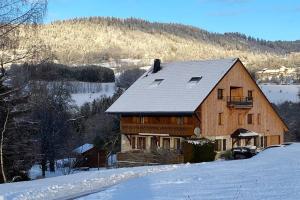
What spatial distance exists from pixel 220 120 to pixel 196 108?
4.82m

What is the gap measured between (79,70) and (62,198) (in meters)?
152

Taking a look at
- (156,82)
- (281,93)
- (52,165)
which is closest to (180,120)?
(156,82)

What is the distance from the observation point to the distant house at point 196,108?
156 ft

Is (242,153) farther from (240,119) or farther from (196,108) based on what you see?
(240,119)

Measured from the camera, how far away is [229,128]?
50.9m

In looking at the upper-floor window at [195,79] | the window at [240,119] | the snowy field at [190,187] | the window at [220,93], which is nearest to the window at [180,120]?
the upper-floor window at [195,79]

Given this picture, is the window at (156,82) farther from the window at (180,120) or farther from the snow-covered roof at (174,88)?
the window at (180,120)

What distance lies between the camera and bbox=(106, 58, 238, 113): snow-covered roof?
47906 mm

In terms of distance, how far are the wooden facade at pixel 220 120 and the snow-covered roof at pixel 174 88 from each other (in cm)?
68

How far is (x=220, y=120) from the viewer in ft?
164

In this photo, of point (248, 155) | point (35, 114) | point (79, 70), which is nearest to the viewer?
point (248, 155)

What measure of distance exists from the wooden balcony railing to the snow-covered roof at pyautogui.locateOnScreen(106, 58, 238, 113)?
1530 mm

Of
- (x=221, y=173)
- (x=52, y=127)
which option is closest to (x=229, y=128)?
(x=52, y=127)

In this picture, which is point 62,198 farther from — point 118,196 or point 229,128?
point 229,128
